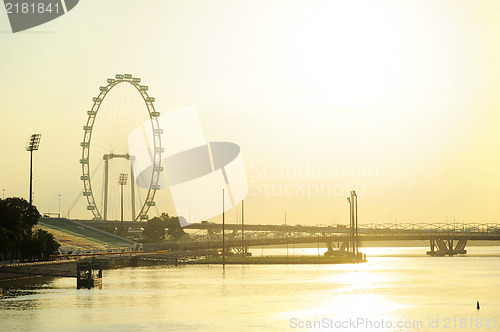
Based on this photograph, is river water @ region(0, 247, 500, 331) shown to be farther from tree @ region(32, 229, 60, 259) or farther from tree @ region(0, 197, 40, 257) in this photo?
tree @ region(32, 229, 60, 259)

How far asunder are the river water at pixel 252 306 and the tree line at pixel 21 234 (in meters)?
24.4

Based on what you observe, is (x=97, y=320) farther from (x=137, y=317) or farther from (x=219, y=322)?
(x=219, y=322)

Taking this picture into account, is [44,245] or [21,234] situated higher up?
[21,234]

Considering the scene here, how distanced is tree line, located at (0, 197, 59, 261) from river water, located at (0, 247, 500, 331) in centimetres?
2443

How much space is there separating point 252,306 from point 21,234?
262ft

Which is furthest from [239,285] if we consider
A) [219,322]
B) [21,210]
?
[21,210]

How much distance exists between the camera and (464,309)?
3007 inches

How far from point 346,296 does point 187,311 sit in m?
24.2

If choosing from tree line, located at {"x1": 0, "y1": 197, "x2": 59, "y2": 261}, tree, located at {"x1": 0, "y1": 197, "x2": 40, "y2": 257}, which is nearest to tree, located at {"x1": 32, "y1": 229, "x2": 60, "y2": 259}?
tree line, located at {"x1": 0, "y1": 197, "x2": 59, "y2": 261}

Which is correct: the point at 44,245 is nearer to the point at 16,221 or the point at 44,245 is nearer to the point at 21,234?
the point at 21,234

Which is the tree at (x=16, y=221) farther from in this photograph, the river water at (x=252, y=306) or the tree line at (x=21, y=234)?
the river water at (x=252, y=306)

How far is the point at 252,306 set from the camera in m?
79.1

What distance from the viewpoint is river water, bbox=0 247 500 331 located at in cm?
6369

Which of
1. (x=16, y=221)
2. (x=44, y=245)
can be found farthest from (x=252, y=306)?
(x=16, y=221)
